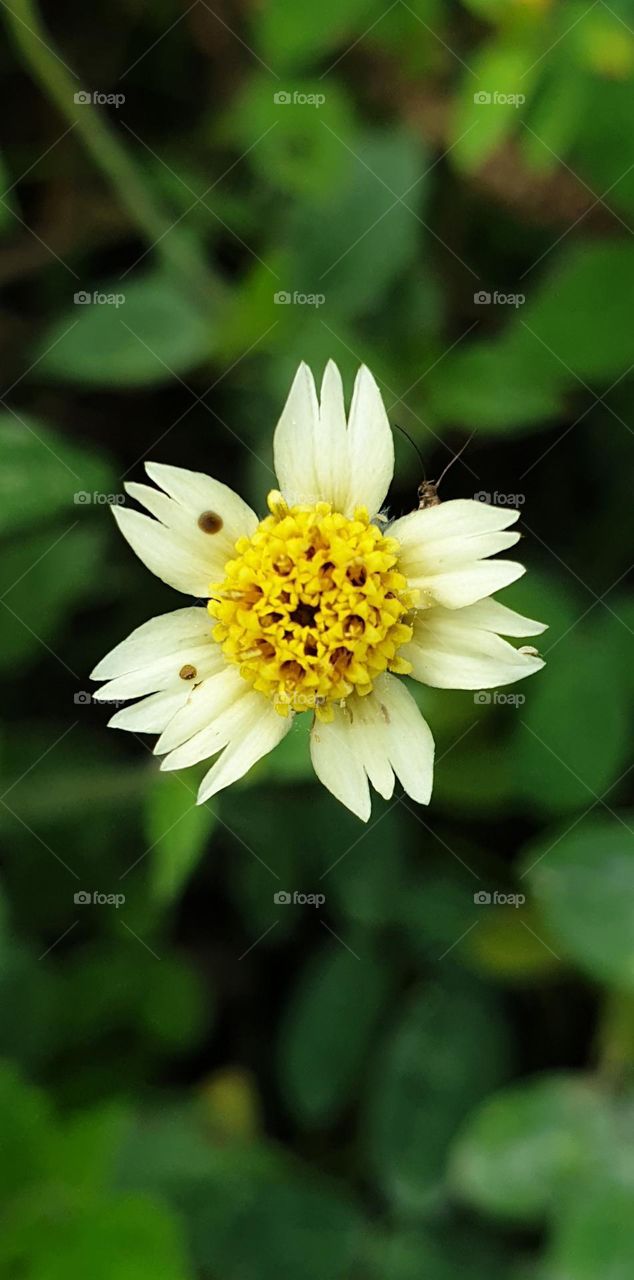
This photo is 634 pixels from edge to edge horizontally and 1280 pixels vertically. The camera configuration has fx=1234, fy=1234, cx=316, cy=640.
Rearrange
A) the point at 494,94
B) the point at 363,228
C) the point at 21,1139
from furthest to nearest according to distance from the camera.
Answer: the point at 363,228 → the point at 21,1139 → the point at 494,94

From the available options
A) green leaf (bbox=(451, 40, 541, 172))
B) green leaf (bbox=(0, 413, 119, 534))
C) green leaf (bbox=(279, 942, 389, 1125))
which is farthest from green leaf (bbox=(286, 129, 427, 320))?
Answer: green leaf (bbox=(279, 942, 389, 1125))

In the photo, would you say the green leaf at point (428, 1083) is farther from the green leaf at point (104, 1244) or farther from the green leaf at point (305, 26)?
the green leaf at point (305, 26)

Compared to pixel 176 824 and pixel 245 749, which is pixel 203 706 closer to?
pixel 245 749

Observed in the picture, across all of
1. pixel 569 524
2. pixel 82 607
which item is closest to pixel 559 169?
pixel 569 524

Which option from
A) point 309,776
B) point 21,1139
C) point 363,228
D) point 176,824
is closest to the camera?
point 176,824

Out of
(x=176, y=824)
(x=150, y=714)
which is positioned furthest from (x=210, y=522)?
(x=176, y=824)

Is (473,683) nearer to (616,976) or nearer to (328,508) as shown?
(328,508)
